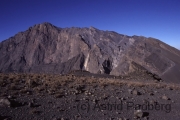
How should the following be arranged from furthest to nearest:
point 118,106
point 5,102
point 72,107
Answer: point 118,106, point 72,107, point 5,102

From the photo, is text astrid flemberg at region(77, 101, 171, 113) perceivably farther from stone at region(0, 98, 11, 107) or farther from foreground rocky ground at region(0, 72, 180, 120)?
stone at region(0, 98, 11, 107)

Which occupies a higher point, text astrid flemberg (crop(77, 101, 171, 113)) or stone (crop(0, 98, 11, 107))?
stone (crop(0, 98, 11, 107))

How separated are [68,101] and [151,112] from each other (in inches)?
194

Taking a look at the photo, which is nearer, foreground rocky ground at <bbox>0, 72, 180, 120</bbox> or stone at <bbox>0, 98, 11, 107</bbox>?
foreground rocky ground at <bbox>0, 72, 180, 120</bbox>

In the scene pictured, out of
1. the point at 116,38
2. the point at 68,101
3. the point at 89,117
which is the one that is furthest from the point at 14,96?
the point at 116,38

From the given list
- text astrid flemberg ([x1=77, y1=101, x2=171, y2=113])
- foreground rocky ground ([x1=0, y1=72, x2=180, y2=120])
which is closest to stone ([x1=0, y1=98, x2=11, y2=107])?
foreground rocky ground ([x1=0, y1=72, x2=180, y2=120])

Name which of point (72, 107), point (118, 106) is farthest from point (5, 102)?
point (118, 106)

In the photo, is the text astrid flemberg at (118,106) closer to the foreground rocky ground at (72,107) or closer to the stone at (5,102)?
the foreground rocky ground at (72,107)

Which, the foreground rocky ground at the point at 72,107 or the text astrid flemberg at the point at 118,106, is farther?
the text astrid flemberg at the point at 118,106

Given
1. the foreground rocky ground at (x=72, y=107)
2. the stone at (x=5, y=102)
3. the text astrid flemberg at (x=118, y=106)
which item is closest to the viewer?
the foreground rocky ground at (x=72, y=107)

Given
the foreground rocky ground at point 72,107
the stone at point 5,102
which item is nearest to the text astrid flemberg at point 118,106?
the foreground rocky ground at point 72,107

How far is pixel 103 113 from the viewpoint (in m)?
10.8

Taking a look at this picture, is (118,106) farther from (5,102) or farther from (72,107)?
(5,102)

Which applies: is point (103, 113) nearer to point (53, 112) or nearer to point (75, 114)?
point (75, 114)
